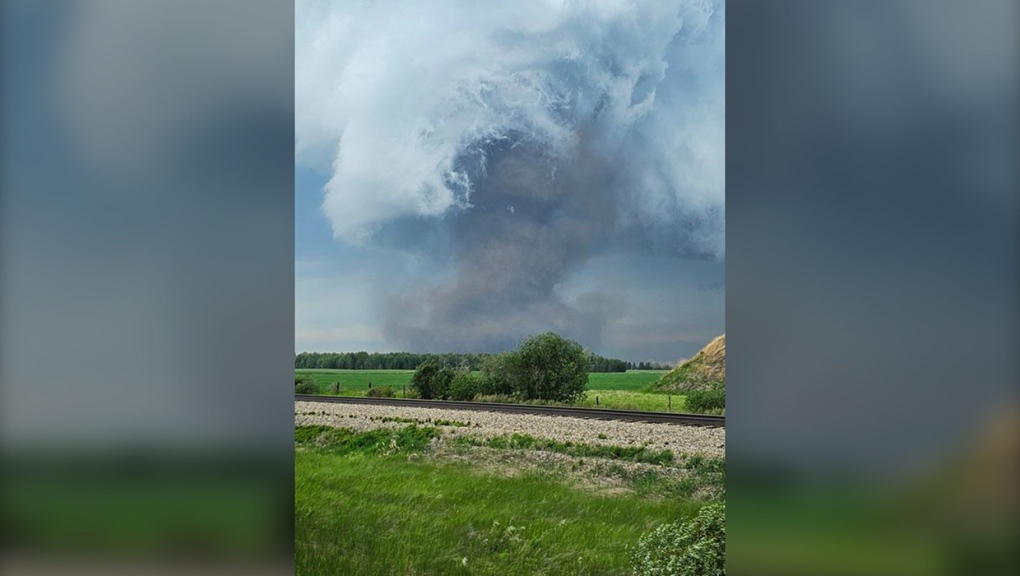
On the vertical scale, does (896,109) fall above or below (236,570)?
above

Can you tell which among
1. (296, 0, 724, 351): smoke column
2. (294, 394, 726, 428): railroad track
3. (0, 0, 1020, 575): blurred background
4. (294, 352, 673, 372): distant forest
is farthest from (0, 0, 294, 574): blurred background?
(294, 352, 673, 372): distant forest

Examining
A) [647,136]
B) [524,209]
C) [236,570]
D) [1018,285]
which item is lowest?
[236,570]

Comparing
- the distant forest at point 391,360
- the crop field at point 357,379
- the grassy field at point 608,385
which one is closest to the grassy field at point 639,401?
the grassy field at point 608,385

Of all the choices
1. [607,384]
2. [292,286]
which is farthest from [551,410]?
[292,286]

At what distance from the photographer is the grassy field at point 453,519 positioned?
462 centimetres

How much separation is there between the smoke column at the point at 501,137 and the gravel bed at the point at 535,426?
1.03 metres

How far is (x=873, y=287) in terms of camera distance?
1.00 metres

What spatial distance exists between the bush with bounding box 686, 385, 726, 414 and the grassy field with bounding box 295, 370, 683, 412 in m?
0.11

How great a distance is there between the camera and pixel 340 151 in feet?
26.6

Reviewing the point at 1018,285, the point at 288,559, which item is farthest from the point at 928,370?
the point at 288,559

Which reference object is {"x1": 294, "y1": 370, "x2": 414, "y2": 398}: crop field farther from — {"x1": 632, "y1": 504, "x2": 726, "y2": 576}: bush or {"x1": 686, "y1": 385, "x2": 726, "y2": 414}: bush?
{"x1": 632, "y1": 504, "x2": 726, "y2": 576}: bush

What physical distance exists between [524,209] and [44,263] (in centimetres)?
663

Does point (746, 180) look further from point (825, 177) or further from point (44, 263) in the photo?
point (44, 263)

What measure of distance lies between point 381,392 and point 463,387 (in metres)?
0.91
